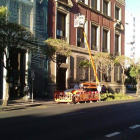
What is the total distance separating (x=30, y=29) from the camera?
23953mm

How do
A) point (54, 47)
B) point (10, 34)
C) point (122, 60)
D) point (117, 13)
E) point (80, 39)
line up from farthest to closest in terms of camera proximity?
point (117, 13) → point (80, 39) → point (122, 60) → point (54, 47) → point (10, 34)

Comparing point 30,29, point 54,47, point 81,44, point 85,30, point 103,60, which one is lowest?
point 103,60

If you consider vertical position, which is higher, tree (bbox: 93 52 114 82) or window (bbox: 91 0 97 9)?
window (bbox: 91 0 97 9)

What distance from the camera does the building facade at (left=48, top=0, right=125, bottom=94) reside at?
27766mm

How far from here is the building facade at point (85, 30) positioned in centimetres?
2777

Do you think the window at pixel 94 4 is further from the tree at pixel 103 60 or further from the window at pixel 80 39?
the tree at pixel 103 60

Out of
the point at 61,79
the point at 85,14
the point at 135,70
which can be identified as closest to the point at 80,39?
the point at 85,14

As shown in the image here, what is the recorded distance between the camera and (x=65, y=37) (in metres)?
29.0

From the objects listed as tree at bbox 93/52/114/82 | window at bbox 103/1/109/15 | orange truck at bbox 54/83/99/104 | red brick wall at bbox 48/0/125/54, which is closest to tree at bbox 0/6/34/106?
orange truck at bbox 54/83/99/104

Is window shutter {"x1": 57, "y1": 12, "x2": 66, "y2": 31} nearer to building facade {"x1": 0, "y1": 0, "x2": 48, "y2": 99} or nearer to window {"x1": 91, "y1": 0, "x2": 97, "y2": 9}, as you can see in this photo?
building facade {"x1": 0, "y1": 0, "x2": 48, "y2": 99}

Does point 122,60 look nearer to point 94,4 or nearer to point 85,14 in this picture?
point 85,14

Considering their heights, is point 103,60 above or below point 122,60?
below

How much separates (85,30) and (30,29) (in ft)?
33.7

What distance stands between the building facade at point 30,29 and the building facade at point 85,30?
1553 mm
